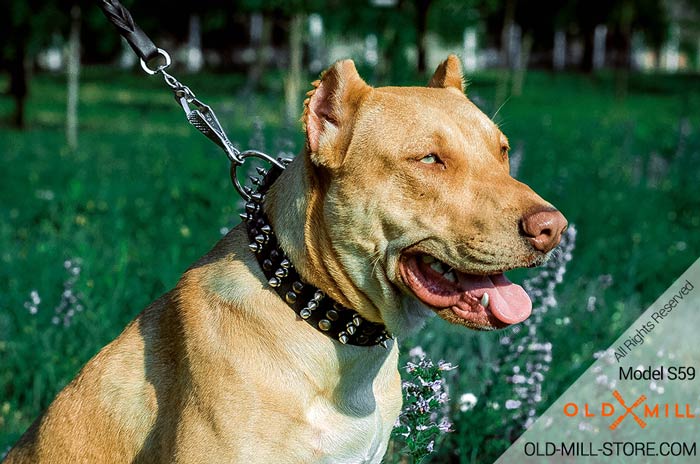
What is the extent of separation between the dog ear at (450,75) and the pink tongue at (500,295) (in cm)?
88

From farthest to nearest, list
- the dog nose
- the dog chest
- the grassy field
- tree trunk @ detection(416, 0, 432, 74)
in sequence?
tree trunk @ detection(416, 0, 432, 74)
the grassy field
the dog chest
the dog nose

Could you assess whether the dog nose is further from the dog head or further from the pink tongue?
the pink tongue

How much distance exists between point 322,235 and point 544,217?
2.26ft

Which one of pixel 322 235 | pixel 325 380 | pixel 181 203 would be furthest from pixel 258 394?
pixel 181 203

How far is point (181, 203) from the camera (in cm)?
784

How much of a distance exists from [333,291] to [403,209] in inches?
13.5

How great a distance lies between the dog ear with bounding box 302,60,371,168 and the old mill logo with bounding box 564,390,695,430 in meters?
2.09

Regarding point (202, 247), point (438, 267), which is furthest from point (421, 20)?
point (438, 267)

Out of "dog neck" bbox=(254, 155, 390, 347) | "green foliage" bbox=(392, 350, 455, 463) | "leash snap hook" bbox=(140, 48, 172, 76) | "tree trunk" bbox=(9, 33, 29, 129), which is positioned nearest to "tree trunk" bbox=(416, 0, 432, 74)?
"tree trunk" bbox=(9, 33, 29, 129)

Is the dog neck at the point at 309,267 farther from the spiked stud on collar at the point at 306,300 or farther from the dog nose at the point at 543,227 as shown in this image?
the dog nose at the point at 543,227

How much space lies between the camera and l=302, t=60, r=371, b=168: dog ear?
2.96 meters

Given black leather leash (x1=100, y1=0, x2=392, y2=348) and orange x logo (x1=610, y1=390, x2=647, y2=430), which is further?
orange x logo (x1=610, y1=390, x2=647, y2=430)

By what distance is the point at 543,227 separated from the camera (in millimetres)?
2764

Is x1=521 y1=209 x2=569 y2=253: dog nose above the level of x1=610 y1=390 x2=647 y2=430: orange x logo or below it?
above
